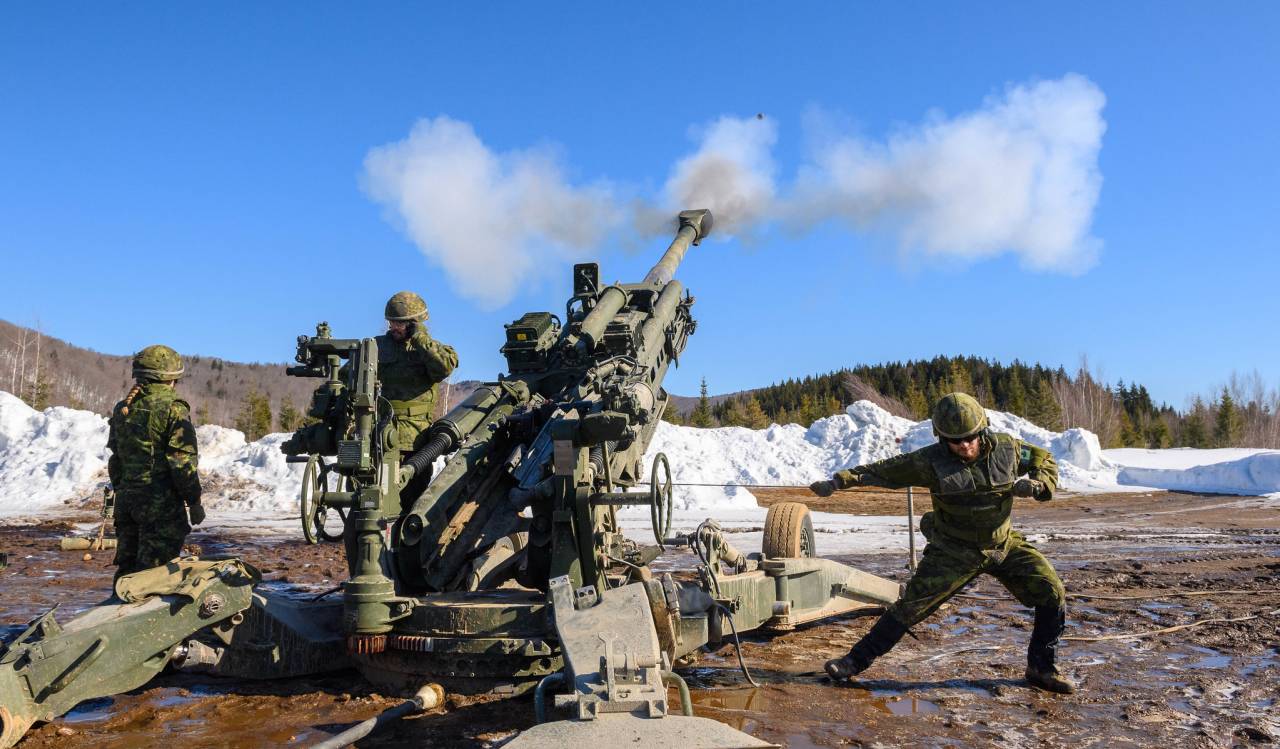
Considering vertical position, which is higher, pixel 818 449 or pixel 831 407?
pixel 831 407

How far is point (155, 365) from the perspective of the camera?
6273 mm

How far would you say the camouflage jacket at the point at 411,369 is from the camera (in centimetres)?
666

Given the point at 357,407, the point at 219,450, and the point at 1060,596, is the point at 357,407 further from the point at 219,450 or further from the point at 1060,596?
the point at 219,450

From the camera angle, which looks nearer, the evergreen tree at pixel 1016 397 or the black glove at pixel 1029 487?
the black glove at pixel 1029 487

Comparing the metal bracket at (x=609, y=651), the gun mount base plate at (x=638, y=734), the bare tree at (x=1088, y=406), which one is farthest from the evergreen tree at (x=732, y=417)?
the gun mount base plate at (x=638, y=734)

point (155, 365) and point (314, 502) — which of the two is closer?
point (314, 502)

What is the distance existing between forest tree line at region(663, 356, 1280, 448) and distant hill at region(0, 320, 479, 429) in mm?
40698

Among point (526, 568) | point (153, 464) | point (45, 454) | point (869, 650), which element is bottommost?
point (869, 650)

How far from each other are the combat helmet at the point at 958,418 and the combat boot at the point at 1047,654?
3.71ft

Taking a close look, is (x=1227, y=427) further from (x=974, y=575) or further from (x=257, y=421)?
(x=974, y=575)

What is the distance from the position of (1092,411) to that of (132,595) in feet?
194

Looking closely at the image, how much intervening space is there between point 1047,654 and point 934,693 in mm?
661

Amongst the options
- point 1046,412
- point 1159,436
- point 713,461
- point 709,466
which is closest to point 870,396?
point 1046,412

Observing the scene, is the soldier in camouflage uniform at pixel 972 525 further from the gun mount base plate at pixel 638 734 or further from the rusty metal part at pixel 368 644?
the rusty metal part at pixel 368 644
